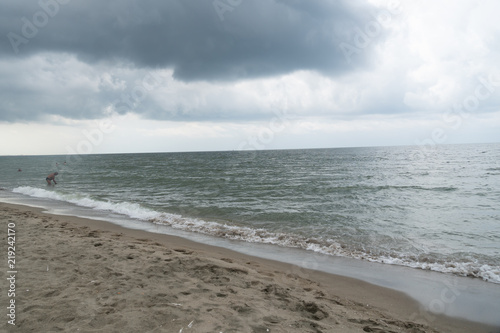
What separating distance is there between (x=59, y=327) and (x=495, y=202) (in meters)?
19.7

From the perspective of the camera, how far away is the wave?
7.13 meters

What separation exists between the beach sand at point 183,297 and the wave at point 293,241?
2.10 m

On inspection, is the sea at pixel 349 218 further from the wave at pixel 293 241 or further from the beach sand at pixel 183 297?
the beach sand at pixel 183 297

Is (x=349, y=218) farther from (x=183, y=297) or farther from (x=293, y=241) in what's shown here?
(x=183, y=297)

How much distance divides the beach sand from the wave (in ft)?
6.88

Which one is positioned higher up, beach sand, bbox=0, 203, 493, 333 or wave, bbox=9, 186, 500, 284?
beach sand, bbox=0, 203, 493, 333

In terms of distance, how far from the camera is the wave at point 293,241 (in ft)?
23.4

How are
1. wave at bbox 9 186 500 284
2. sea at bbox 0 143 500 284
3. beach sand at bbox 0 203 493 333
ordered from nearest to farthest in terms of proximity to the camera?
beach sand at bbox 0 203 493 333 → wave at bbox 9 186 500 284 → sea at bbox 0 143 500 284

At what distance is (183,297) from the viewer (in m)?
4.55

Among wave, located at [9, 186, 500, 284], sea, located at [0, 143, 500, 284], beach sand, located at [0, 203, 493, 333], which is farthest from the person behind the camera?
sea, located at [0, 143, 500, 284]

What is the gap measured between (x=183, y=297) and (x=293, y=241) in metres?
5.81

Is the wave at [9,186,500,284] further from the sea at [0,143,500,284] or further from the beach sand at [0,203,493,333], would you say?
the beach sand at [0,203,493,333]

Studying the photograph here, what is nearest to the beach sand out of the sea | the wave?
the wave

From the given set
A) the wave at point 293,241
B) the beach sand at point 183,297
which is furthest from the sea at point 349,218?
the beach sand at point 183,297
